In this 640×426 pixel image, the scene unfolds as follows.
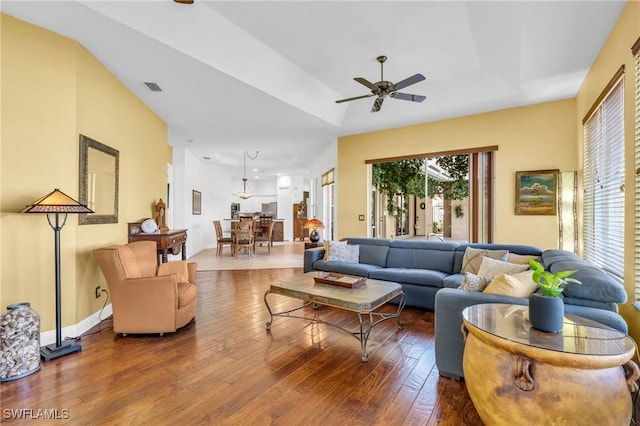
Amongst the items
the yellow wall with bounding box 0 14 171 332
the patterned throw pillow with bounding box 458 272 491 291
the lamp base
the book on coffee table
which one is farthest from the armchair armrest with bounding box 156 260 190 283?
the patterned throw pillow with bounding box 458 272 491 291

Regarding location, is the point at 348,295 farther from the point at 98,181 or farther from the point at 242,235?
the point at 242,235

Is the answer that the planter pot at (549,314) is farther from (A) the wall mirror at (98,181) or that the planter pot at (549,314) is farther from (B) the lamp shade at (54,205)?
(A) the wall mirror at (98,181)

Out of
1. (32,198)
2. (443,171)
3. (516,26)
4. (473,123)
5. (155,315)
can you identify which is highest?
(516,26)

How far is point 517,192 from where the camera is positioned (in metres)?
4.73

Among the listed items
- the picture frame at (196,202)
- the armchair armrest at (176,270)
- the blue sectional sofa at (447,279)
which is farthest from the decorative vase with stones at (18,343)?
the picture frame at (196,202)

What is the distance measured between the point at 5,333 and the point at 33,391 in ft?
1.63

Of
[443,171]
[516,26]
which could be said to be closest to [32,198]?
[516,26]

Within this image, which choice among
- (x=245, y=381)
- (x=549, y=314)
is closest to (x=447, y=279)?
(x=549, y=314)

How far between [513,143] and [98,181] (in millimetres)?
5788

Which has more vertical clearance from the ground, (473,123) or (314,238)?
(473,123)

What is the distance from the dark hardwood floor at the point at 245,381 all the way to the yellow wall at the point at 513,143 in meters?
2.64

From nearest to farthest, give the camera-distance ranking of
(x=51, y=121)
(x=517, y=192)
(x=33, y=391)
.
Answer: (x=33, y=391)
(x=51, y=121)
(x=517, y=192)

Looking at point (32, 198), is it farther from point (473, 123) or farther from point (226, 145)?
point (473, 123)

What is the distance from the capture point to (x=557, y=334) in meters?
1.52
